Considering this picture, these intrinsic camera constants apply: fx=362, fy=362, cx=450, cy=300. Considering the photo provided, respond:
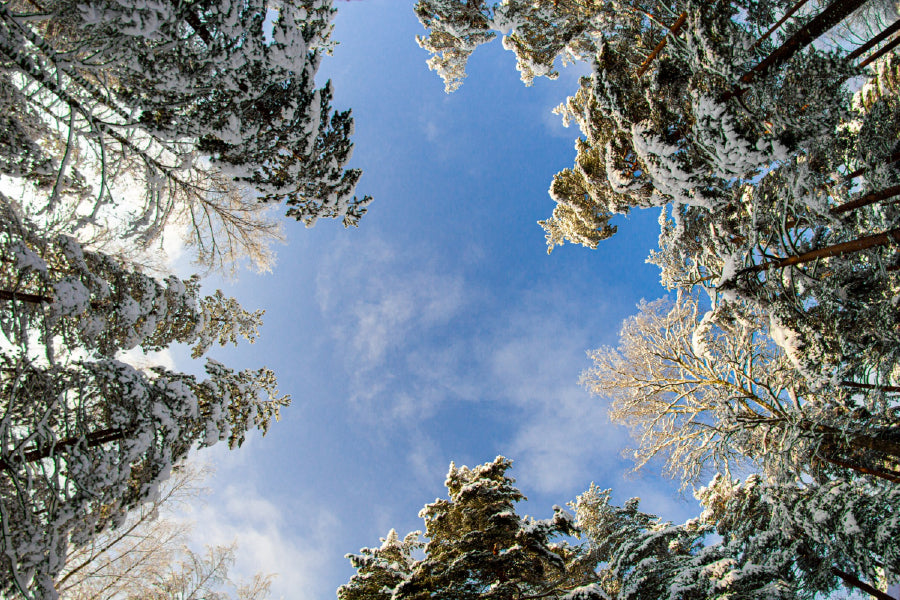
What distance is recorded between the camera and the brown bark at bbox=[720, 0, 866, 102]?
4.21m

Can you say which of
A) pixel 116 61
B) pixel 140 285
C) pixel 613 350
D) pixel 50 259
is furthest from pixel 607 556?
pixel 116 61

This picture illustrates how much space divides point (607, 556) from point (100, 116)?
13.5m

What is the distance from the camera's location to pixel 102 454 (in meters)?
4.57

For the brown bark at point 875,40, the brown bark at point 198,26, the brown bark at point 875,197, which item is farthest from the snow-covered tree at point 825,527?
the brown bark at point 198,26

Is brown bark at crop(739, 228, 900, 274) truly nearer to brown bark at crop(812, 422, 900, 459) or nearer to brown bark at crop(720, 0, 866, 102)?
brown bark at crop(720, 0, 866, 102)

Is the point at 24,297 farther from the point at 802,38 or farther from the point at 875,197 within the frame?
the point at 875,197

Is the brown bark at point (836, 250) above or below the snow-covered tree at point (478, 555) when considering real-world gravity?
above

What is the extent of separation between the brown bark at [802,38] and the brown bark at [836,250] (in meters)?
2.34

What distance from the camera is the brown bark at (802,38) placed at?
4.21m

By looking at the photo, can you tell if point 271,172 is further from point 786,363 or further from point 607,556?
point 607,556

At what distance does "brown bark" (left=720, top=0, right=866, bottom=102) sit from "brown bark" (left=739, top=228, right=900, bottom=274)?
2336 millimetres

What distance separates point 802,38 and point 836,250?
264cm

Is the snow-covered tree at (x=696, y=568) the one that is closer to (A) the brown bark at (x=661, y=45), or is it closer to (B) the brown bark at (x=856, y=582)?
(B) the brown bark at (x=856, y=582)

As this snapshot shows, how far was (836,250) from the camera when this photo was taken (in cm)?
469
